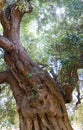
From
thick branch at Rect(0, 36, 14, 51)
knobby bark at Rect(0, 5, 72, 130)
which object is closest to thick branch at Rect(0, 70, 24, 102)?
knobby bark at Rect(0, 5, 72, 130)

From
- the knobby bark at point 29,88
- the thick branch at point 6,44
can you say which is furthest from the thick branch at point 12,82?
the thick branch at point 6,44

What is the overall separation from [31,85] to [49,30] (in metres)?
1.70

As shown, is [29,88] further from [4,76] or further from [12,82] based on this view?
[4,76]

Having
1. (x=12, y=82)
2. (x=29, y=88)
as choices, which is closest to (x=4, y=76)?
(x=12, y=82)

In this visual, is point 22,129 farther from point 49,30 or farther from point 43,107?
point 49,30

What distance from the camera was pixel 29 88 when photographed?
633 cm

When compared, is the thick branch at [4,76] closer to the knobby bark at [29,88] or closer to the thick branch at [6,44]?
the knobby bark at [29,88]

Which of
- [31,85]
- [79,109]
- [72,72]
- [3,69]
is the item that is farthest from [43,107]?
[79,109]

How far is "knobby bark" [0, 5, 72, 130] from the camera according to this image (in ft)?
19.9

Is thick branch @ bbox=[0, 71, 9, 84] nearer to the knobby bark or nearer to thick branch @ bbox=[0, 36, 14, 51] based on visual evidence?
the knobby bark

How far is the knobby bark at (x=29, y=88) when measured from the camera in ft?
19.9

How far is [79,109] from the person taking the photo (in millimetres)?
9266

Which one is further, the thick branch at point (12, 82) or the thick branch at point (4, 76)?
the thick branch at point (4, 76)

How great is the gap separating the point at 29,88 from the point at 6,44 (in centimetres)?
102
